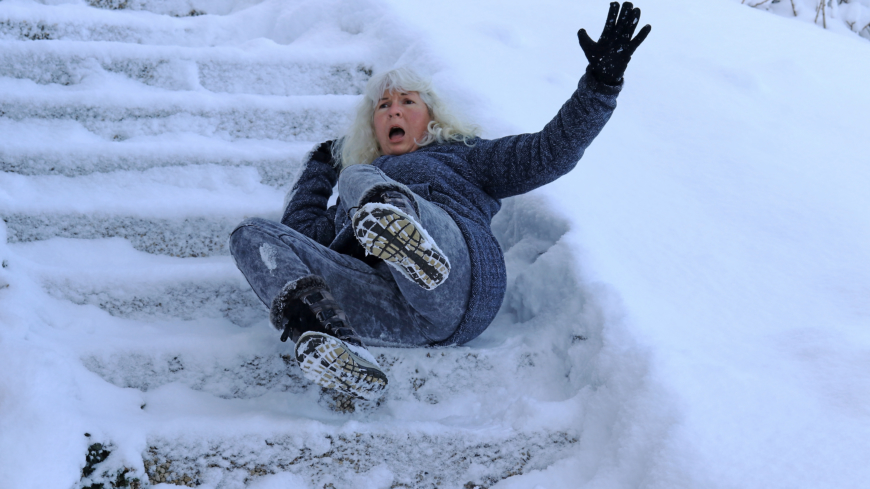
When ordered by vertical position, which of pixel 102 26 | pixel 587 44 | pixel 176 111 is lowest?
pixel 176 111

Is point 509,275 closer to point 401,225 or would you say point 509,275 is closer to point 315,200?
point 315,200

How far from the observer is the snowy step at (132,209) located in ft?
5.25

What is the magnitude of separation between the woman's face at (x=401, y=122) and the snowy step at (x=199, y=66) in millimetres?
628

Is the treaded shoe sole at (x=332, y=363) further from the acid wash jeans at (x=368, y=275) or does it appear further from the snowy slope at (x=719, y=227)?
the snowy slope at (x=719, y=227)

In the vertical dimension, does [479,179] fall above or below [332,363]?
above

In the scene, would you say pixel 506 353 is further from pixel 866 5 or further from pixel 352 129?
pixel 866 5

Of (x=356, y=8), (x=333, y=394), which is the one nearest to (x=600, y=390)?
(x=333, y=394)

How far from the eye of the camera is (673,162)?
1.93 metres

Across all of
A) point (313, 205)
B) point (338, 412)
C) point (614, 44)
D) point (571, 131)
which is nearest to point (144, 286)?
point (313, 205)

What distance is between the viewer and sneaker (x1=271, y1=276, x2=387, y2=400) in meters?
1.06

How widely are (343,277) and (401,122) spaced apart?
0.60 m

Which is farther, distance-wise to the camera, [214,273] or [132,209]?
[132,209]

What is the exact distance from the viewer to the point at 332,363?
1.06 meters

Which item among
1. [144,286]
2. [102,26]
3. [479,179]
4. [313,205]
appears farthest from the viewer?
[102,26]
